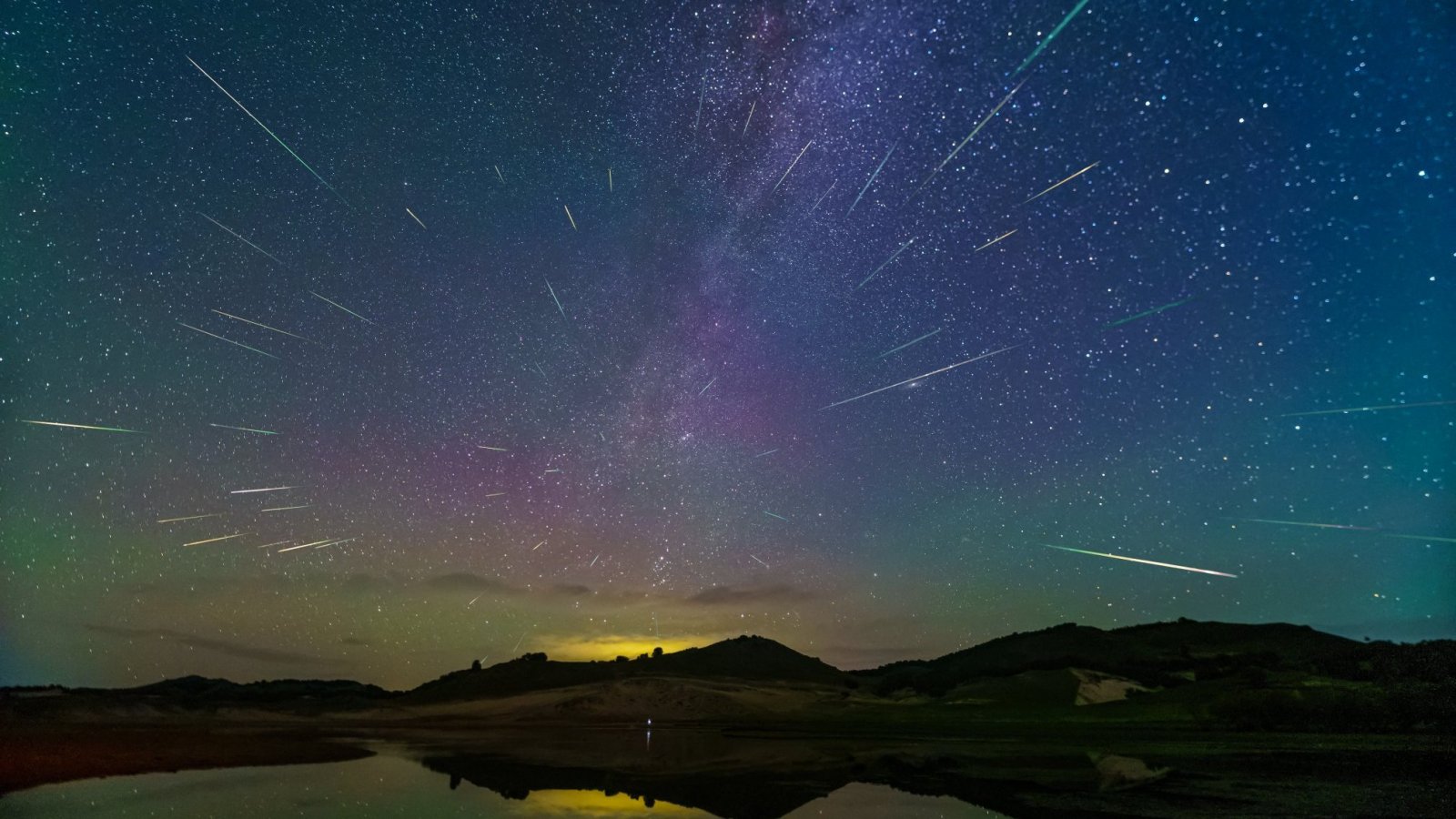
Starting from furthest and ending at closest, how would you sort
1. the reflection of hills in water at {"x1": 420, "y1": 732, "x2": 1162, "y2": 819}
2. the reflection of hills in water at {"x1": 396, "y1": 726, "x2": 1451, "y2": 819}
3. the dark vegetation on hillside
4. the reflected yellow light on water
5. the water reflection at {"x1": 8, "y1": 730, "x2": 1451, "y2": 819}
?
the dark vegetation on hillside < the reflection of hills in water at {"x1": 420, "y1": 732, "x2": 1162, "y2": 819} < the reflection of hills in water at {"x1": 396, "y1": 726, "x2": 1451, "y2": 819} < the water reflection at {"x1": 8, "y1": 730, "x2": 1451, "y2": 819} < the reflected yellow light on water

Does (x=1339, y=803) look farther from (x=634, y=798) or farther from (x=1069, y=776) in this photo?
(x=634, y=798)

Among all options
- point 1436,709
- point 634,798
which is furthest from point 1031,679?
point 634,798

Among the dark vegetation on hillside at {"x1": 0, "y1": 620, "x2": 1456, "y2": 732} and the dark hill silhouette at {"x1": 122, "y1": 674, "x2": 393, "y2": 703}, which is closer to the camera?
the dark vegetation on hillside at {"x1": 0, "y1": 620, "x2": 1456, "y2": 732}

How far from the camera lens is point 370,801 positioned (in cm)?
2136

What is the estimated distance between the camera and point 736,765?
32.9 metres

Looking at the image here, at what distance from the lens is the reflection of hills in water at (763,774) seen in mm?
21578

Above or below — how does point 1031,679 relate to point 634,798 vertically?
above

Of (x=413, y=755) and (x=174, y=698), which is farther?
(x=174, y=698)

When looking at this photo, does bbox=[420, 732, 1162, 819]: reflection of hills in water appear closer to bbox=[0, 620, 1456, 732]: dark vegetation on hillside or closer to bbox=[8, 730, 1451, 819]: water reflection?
bbox=[8, 730, 1451, 819]: water reflection

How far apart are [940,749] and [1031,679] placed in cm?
14139

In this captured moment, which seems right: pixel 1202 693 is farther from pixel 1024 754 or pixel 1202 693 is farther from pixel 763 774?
pixel 763 774

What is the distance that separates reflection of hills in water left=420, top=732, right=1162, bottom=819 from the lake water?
1.00 ft

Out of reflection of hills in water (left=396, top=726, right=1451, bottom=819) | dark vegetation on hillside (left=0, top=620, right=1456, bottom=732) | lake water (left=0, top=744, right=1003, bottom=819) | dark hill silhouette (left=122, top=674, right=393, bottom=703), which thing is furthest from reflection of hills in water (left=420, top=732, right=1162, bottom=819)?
dark hill silhouette (left=122, top=674, right=393, bottom=703)

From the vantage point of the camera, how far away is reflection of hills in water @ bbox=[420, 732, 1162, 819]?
2158cm
